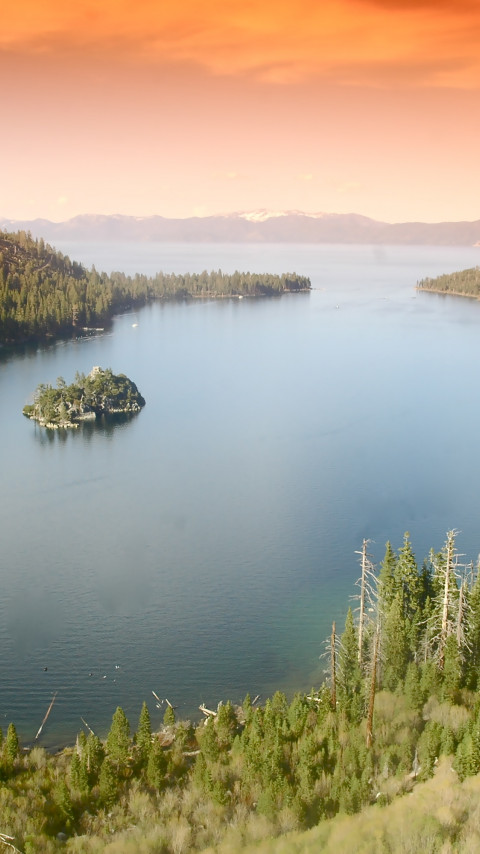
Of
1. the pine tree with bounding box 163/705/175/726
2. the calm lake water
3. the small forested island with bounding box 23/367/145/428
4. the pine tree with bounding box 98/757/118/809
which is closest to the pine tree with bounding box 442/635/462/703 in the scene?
the calm lake water

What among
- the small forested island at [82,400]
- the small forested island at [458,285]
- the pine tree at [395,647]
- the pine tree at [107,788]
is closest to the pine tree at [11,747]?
the pine tree at [107,788]

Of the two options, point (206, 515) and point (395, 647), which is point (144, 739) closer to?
point (395, 647)

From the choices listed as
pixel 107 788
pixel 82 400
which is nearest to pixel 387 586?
pixel 107 788

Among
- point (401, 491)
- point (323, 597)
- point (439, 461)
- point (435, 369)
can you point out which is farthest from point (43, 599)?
point (435, 369)

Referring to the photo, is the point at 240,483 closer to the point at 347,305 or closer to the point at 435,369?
the point at 435,369

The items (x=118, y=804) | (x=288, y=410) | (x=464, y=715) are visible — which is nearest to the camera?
(x=118, y=804)

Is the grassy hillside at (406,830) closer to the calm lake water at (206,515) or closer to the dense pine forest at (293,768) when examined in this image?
the dense pine forest at (293,768)
